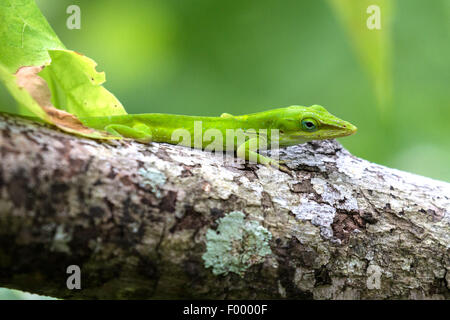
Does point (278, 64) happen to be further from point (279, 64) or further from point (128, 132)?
point (128, 132)

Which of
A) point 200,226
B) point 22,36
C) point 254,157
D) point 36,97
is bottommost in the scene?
point 200,226

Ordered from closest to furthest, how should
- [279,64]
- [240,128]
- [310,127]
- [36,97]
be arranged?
1. [36,97]
2. [310,127]
3. [240,128]
4. [279,64]

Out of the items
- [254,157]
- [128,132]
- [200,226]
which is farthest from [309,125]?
[200,226]

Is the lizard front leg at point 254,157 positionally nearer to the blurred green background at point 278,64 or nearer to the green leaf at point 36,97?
the green leaf at point 36,97

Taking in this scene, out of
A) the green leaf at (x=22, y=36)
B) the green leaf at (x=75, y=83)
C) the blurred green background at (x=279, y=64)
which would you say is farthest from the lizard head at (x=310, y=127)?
the green leaf at (x=22, y=36)

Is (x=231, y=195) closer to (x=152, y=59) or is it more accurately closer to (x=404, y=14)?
(x=152, y=59)

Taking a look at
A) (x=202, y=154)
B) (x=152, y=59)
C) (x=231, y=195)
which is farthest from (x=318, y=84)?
(x=231, y=195)

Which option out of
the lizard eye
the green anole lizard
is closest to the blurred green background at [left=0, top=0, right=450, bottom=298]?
the green anole lizard

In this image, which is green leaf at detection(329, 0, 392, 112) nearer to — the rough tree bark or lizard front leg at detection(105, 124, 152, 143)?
the rough tree bark
